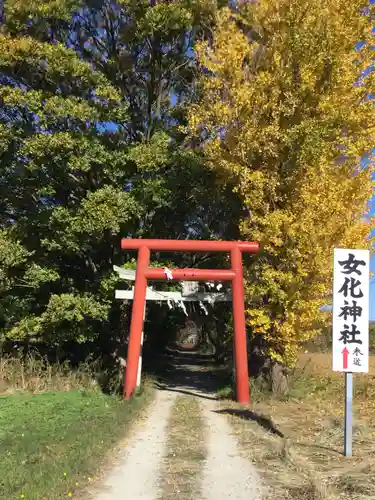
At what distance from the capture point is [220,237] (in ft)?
56.8

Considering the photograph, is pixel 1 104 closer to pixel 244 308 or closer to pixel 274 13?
pixel 274 13

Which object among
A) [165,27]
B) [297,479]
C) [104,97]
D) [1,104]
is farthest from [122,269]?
[297,479]

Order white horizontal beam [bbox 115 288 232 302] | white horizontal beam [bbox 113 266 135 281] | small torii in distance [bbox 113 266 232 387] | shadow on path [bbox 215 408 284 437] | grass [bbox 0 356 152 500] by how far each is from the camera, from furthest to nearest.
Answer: white horizontal beam [bbox 115 288 232 302]
small torii in distance [bbox 113 266 232 387]
white horizontal beam [bbox 113 266 135 281]
shadow on path [bbox 215 408 284 437]
grass [bbox 0 356 152 500]

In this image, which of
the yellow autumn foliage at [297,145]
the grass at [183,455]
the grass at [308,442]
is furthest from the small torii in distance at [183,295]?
the grass at [183,455]

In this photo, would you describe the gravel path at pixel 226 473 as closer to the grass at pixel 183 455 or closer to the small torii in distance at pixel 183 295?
the grass at pixel 183 455

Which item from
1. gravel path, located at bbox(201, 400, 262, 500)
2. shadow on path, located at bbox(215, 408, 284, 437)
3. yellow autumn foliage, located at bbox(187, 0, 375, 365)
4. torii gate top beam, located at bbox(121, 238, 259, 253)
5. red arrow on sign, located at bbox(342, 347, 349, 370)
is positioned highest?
yellow autumn foliage, located at bbox(187, 0, 375, 365)

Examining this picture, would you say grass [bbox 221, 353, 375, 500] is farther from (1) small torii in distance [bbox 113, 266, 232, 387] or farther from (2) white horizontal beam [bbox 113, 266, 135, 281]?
(2) white horizontal beam [bbox 113, 266, 135, 281]

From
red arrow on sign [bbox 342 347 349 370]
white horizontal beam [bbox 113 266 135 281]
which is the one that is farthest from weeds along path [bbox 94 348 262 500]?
white horizontal beam [bbox 113 266 135 281]

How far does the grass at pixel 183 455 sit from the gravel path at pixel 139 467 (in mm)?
126

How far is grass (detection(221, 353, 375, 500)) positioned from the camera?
578cm

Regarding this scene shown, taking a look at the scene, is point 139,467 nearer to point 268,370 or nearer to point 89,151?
point 268,370

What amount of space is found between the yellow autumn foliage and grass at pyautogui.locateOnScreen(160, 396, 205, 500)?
3.19m

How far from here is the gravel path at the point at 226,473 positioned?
5.63m

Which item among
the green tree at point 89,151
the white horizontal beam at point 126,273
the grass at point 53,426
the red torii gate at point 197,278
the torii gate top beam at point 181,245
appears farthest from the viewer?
the white horizontal beam at point 126,273
